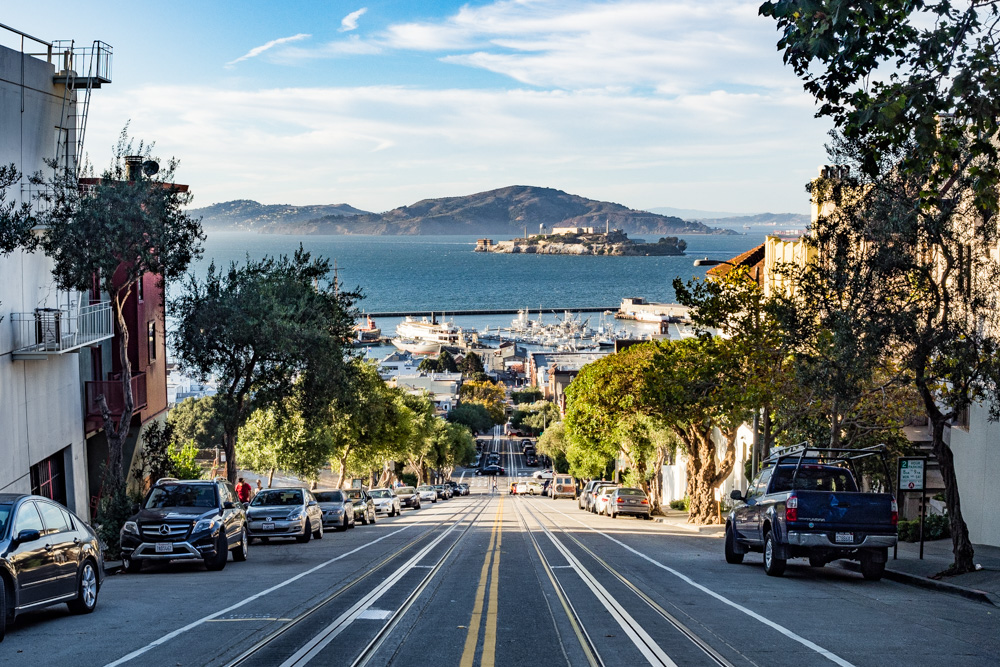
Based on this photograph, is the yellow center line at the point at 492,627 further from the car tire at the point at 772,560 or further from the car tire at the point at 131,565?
the car tire at the point at 131,565

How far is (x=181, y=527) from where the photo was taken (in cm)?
1895

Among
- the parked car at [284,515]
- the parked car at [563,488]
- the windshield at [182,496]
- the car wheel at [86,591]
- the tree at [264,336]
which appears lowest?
the parked car at [563,488]

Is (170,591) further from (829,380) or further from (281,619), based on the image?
→ (829,380)

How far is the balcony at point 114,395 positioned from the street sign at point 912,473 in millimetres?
19666

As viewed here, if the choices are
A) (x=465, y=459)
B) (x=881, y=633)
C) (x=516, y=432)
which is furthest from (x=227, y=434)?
(x=516, y=432)

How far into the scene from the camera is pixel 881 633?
38.9ft

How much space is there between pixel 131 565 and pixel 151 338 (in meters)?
17.8

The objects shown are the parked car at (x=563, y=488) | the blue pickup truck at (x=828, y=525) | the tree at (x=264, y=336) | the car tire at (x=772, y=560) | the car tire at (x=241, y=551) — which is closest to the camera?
the blue pickup truck at (x=828, y=525)

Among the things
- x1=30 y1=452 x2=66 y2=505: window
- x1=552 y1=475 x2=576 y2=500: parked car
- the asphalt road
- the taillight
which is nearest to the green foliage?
x1=552 y1=475 x2=576 y2=500: parked car

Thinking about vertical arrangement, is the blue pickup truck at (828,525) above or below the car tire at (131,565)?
above

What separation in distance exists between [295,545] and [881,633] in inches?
698

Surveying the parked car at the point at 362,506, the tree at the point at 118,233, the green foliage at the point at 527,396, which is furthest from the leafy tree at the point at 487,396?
the tree at the point at 118,233

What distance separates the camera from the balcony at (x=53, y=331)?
2430 centimetres

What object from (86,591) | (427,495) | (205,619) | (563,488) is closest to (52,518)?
(86,591)
